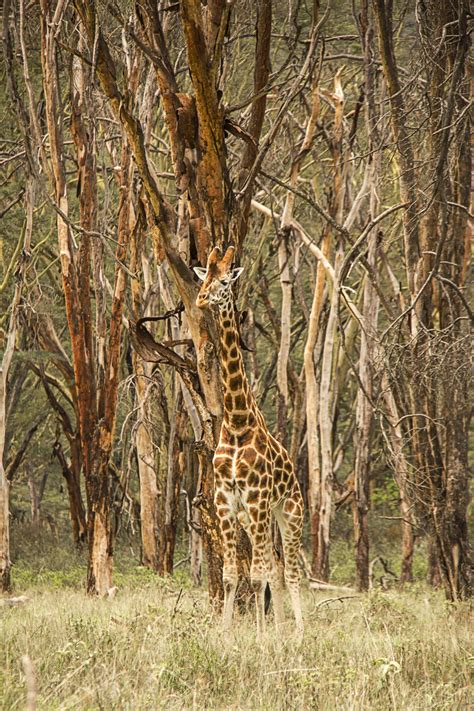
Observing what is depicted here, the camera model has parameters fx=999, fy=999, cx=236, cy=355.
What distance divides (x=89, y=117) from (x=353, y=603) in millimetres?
5262

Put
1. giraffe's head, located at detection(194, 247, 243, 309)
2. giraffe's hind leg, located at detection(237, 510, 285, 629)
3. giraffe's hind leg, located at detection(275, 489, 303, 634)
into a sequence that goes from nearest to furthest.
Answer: giraffe's head, located at detection(194, 247, 243, 309), giraffe's hind leg, located at detection(237, 510, 285, 629), giraffe's hind leg, located at detection(275, 489, 303, 634)

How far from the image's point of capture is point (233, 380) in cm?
668

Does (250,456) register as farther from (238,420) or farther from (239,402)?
(239,402)

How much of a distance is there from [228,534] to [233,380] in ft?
3.37

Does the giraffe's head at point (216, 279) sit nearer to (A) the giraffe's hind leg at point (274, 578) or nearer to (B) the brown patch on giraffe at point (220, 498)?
(B) the brown patch on giraffe at point (220, 498)

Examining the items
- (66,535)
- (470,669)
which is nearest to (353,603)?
(470,669)

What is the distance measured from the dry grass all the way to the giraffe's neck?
1307 mm

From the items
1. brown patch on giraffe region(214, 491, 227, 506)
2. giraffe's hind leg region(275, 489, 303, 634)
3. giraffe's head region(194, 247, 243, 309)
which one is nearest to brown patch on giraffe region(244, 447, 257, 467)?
brown patch on giraffe region(214, 491, 227, 506)

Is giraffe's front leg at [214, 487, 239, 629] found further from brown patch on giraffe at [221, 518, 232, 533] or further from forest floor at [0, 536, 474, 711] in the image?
forest floor at [0, 536, 474, 711]

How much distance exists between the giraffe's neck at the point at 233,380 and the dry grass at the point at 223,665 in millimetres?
1307

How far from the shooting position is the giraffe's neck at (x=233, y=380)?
6645 millimetres

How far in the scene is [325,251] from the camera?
13195 mm

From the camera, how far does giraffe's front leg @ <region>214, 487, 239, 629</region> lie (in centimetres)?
661

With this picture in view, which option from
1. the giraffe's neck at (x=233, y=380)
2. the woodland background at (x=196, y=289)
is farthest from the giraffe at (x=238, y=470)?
the woodland background at (x=196, y=289)
